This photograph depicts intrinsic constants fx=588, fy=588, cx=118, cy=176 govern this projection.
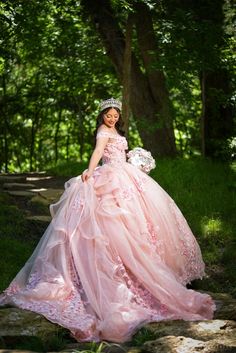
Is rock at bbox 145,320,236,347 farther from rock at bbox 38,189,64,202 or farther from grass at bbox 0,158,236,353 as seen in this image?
rock at bbox 38,189,64,202

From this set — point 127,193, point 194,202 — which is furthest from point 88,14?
point 127,193

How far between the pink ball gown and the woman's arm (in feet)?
0.19

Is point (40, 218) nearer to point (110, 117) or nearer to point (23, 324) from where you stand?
point (110, 117)

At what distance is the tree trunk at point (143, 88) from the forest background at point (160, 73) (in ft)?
0.06

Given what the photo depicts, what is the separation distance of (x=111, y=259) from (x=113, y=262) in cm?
3

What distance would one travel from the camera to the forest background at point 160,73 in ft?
24.5

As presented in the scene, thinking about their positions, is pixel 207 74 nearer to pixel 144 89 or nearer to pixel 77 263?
pixel 144 89

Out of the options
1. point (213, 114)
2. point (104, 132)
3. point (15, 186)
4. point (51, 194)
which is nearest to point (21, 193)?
point (51, 194)

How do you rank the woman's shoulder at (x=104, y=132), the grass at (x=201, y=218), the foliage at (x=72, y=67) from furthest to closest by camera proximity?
the foliage at (x=72, y=67) → the grass at (x=201, y=218) → the woman's shoulder at (x=104, y=132)

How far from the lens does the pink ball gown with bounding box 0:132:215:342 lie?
15.3ft

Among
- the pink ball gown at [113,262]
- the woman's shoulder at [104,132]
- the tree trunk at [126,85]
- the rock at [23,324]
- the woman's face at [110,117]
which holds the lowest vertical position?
the rock at [23,324]

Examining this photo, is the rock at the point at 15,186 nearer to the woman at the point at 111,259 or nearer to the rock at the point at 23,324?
the woman at the point at 111,259

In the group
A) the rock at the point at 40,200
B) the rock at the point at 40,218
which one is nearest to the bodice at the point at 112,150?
the rock at the point at 40,218

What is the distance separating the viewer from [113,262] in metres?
5.02
